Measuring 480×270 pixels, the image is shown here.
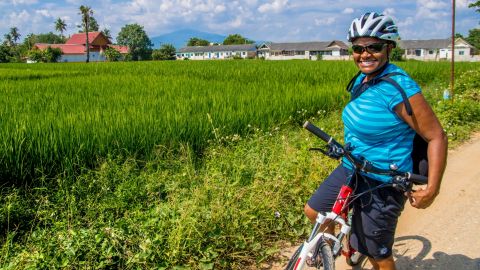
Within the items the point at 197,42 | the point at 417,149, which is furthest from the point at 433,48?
the point at 417,149

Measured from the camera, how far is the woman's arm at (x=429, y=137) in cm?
172

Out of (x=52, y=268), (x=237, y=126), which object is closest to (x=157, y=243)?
(x=52, y=268)

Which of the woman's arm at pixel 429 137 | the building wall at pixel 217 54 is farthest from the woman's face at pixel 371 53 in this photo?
the building wall at pixel 217 54

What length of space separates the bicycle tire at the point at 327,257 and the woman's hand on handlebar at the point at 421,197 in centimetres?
44

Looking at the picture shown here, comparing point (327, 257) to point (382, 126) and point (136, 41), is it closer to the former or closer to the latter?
point (382, 126)

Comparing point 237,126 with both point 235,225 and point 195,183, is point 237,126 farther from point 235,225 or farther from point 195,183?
point 235,225

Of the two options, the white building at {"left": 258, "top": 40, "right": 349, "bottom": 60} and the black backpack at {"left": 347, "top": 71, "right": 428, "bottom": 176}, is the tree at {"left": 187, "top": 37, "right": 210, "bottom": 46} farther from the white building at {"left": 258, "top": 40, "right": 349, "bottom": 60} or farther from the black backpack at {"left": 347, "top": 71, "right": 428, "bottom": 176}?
the black backpack at {"left": 347, "top": 71, "right": 428, "bottom": 176}

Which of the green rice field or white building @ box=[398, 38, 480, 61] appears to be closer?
the green rice field

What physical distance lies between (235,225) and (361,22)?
1.74 metres

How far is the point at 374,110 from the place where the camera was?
71.7 inches

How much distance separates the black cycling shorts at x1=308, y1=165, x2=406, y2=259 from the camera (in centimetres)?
196

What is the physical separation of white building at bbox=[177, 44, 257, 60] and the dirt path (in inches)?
3138

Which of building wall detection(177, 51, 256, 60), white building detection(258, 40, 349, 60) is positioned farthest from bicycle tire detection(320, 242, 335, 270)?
building wall detection(177, 51, 256, 60)

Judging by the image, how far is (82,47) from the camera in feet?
252
